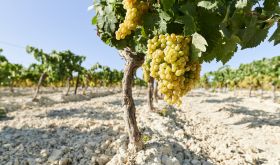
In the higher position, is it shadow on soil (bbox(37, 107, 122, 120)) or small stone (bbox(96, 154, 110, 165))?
shadow on soil (bbox(37, 107, 122, 120))

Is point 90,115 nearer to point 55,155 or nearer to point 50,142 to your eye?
point 50,142

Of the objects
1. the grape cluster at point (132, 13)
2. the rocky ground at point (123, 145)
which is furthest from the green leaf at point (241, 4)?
the rocky ground at point (123, 145)

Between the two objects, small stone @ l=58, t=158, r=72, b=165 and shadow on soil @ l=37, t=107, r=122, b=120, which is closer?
small stone @ l=58, t=158, r=72, b=165

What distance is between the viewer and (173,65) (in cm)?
283

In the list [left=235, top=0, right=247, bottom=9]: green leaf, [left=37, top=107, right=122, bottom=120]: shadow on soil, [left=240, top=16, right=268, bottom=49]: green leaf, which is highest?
[left=235, top=0, right=247, bottom=9]: green leaf

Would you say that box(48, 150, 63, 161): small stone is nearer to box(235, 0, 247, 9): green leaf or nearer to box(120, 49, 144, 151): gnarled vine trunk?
box(120, 49, 144, 151): gnarled vine trunk

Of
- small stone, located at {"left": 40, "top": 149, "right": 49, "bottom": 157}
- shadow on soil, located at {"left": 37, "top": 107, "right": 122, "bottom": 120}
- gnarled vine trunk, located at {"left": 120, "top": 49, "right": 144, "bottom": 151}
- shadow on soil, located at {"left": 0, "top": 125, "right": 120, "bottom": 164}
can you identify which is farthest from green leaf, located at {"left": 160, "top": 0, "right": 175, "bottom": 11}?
shadow on soil, located at {"left": 37, "top": 107, "right": 122, "bottom": 120}

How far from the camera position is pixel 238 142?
1215cm

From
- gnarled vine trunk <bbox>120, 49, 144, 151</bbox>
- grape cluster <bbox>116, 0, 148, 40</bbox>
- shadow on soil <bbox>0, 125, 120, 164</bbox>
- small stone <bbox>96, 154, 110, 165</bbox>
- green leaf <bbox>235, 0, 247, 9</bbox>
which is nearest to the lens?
green leaf <bbox>235, 0, 247, 9</bbox>

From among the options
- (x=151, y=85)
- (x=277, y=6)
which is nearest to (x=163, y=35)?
(x=277, y=6)

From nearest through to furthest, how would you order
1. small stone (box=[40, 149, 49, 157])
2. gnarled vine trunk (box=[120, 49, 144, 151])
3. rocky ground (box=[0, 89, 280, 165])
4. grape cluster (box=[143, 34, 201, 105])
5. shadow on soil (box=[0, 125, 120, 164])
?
1. grape cluster (box=[143, 34, 201, 105])
2. gnarled vine trunk (box=[120, 49, 144, 151])
3. rocky ground (box=[0, 89, 280, 165])
4. shadow on soil (box=[0, 125, 120, 164])
5. small stone (box=[40, 149, 49, 157])

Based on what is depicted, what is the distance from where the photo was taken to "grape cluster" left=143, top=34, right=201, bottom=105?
112 inches

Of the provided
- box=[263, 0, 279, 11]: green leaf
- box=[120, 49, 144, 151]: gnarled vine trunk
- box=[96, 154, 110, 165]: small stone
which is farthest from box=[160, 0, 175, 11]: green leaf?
box=[96, 154, 110, 165]: small stone

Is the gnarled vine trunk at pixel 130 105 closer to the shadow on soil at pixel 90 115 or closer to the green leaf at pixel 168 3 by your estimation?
the green leaf at pixel 168 3
